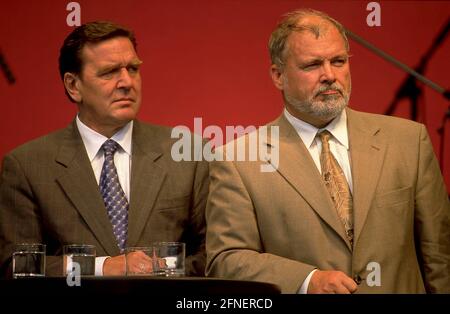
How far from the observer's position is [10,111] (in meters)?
3.56

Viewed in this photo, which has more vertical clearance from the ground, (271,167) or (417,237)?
(271,167)

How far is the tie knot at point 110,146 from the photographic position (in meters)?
3.34

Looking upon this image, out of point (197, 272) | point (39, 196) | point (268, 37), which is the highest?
point (268, 37)

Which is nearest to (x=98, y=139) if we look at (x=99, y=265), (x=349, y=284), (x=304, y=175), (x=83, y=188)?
(x=83, y=188)

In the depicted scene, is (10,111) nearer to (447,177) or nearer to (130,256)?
(130,256)

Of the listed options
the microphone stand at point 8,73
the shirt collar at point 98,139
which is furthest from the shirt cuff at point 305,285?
the microphone stand at point 8,73

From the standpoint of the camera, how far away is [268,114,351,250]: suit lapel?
300cm

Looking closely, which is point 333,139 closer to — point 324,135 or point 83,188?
point 324,135

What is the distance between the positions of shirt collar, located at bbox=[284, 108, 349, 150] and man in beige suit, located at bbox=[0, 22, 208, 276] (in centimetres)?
40

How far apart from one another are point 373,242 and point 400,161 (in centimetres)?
29

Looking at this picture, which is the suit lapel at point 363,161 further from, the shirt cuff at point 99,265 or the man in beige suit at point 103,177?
the shirt cuff at point 99,265

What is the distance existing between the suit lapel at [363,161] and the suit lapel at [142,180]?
70cm
